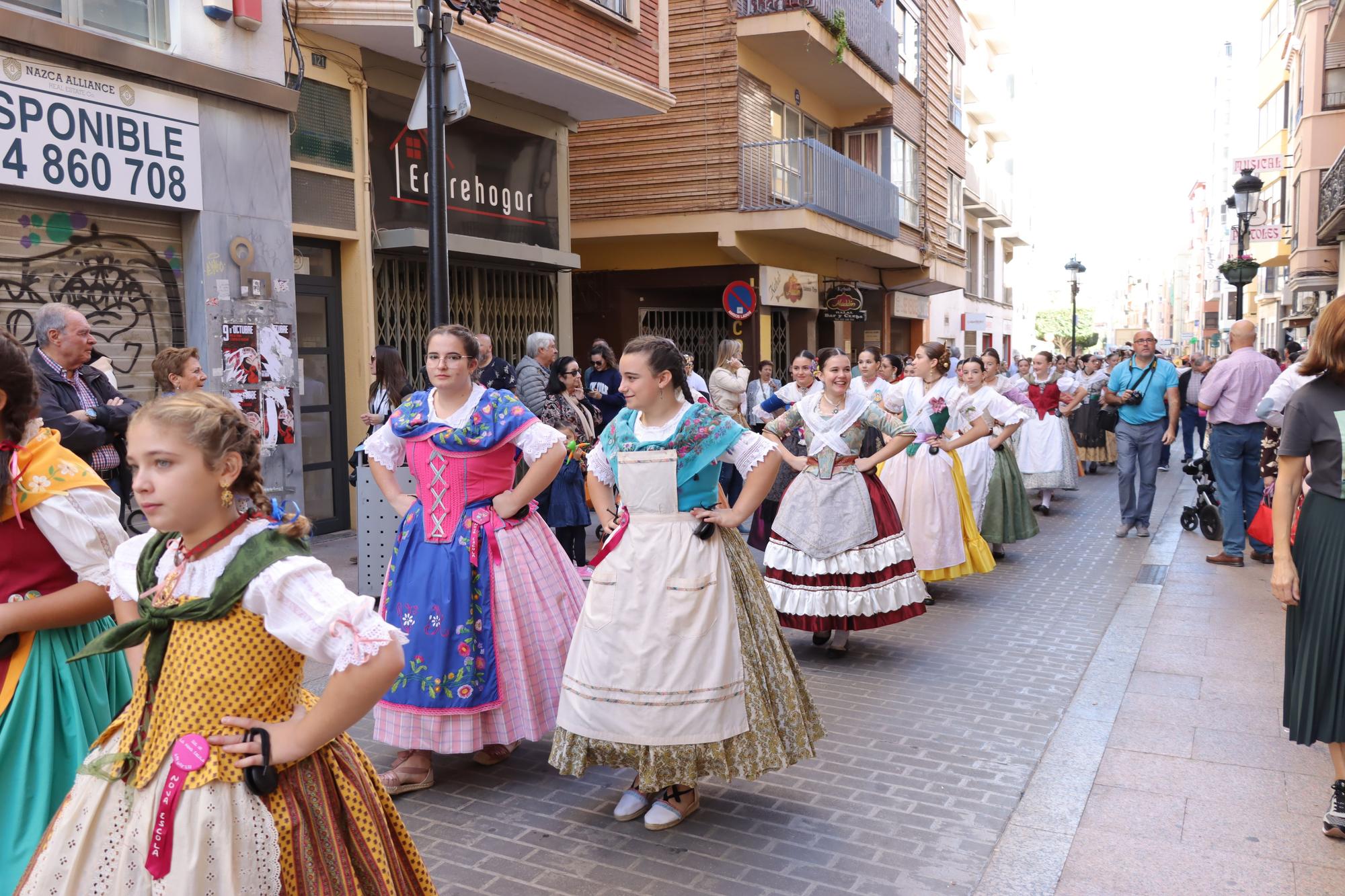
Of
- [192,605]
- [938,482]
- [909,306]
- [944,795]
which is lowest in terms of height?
[944,795]

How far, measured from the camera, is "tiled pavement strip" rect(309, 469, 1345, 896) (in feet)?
12.8

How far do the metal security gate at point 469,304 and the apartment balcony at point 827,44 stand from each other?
584 cm

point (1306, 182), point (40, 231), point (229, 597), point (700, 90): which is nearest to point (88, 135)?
point (40, 231)

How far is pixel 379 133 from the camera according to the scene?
11.4m

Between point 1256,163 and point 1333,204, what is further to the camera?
point 1333,204

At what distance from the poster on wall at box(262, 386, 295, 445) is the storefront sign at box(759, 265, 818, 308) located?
31.3 feet

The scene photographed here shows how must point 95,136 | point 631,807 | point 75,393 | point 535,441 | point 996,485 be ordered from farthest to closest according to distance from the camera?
point 996,485
point 95,136
point 75,393
point 535,441
point 631,807

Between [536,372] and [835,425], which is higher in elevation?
[536,372]

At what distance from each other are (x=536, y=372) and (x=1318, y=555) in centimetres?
640

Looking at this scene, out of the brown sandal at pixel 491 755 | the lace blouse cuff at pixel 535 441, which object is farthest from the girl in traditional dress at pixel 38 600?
the brown sandal at pixel 491 755

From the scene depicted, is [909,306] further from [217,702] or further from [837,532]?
[217,702]

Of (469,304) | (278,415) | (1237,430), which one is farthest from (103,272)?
(1237,430)

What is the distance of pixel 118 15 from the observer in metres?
8.61

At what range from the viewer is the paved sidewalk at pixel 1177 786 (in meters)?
3.87
